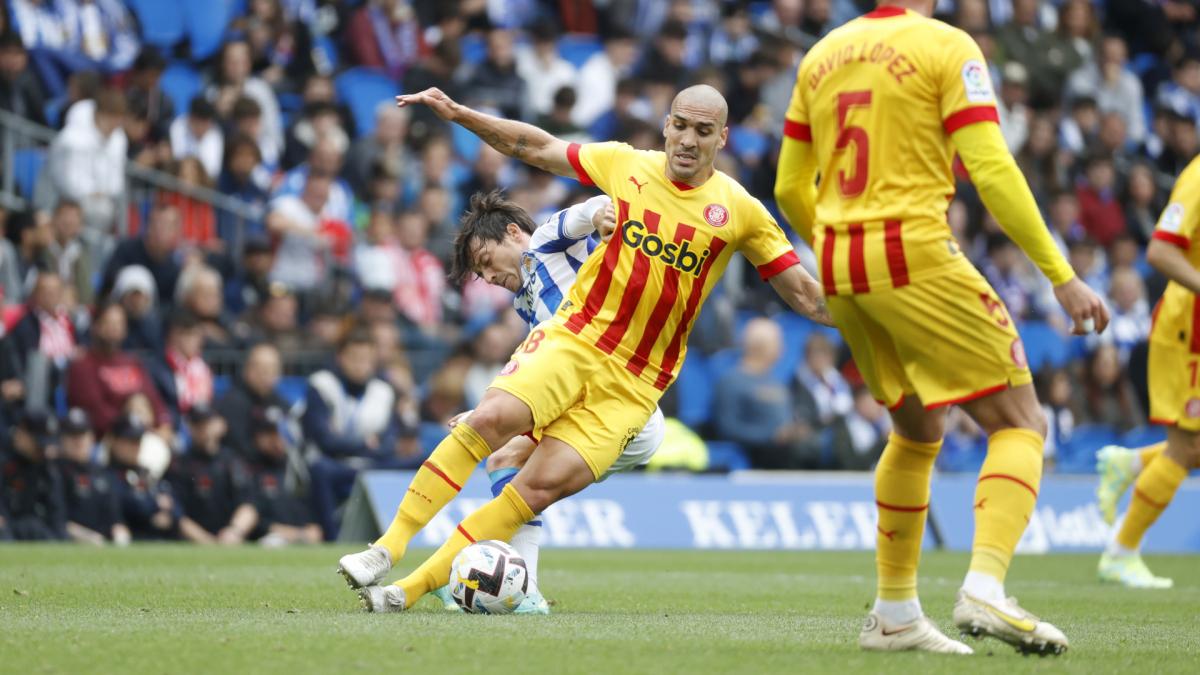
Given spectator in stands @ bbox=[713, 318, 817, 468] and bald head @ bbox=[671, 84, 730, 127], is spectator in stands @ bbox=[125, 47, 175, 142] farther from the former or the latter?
bald head @ bbox=[671, 84, 730, 127]

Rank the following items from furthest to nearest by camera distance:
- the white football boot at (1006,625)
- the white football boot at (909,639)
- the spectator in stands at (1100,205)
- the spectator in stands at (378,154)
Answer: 1. the spectator in stands at (1100,205)
2. the spectator in stands at (378,154)
3. the white football boot at (909,639)
4. the white football boot at (1006,625)

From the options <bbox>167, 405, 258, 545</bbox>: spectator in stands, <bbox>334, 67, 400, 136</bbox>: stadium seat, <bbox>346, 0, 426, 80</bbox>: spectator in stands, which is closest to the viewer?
<bbox>167, 405, 258, 545</bbox>: spectator in stands

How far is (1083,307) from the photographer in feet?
18.4

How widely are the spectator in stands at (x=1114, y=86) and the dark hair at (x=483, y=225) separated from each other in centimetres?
1680

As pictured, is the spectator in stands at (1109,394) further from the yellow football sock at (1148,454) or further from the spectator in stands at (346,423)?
the spectator in stands at (346,423)

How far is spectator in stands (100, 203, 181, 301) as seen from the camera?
1591 cm

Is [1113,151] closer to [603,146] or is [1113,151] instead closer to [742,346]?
[742,346]

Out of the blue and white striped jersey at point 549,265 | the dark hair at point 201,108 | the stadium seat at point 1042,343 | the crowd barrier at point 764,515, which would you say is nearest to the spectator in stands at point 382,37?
the dark hair at point 201,108

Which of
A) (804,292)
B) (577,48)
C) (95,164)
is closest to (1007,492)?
(804,292)

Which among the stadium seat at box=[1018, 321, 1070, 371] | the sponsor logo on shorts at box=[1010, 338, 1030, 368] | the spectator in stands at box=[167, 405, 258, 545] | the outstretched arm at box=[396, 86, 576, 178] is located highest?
the outstretched arm at box=[396, 86, 576, 178]

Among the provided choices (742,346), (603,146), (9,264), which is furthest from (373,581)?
(742,346)

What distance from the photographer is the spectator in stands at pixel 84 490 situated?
14.3 meters

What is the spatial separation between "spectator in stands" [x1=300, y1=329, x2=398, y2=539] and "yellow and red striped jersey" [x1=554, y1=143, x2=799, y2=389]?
7755 mm

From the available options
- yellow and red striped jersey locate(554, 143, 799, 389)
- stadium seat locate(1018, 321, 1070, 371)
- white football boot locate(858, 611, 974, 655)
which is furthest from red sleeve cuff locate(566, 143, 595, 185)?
stadium seat locate(1018, 321, 1070, 371)
